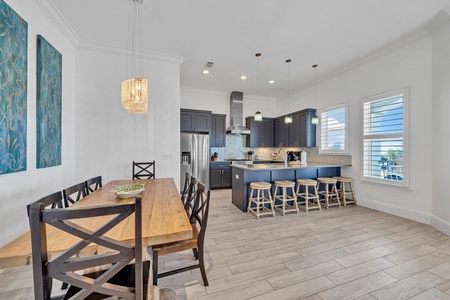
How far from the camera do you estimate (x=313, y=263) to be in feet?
6.80

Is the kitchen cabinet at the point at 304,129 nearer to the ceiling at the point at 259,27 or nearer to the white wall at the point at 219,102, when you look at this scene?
the ceiling at the point at 259,27

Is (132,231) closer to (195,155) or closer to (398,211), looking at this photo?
(195,155)

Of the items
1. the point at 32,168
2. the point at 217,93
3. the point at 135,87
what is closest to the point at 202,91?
the point at 217,93

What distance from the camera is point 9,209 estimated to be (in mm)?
1977

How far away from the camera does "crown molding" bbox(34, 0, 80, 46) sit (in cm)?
244

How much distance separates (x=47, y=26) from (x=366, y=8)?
14.7ft

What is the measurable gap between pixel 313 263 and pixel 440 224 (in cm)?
245

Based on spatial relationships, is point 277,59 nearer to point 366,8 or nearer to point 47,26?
point 366,8

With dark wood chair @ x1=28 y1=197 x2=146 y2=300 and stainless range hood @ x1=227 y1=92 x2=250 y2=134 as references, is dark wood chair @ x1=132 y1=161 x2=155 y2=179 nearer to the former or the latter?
dark wood chair @ x1=28 y1=197 x2=146 y2=300

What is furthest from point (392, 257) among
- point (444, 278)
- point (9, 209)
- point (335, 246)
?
point (9, 209)

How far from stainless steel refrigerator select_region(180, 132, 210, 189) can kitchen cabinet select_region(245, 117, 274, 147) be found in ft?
5.73

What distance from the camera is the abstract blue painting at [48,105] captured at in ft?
7.80

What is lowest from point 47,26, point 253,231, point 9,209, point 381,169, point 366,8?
point 253,231

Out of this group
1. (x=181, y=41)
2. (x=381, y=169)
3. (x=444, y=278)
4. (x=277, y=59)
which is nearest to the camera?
(x=444, y=278)
